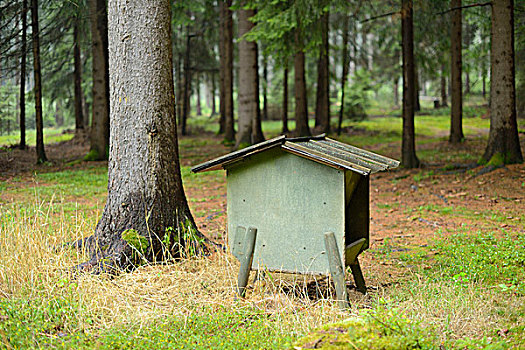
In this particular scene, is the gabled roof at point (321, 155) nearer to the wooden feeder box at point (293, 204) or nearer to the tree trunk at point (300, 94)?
the wooden feeder box at point (293, 204)

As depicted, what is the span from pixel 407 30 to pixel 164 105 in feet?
29.2

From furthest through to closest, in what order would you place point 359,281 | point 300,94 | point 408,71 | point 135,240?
1. point 300,94
2. point 408,71
3. point 135,240
4. point 359,281

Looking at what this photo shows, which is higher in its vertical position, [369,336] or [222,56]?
[222,56]

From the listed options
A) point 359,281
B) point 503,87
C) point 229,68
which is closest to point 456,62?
point 503,87

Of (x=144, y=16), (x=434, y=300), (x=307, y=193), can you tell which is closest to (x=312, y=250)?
(x=307, y=193)

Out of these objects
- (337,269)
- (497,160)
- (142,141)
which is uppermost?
(142,141)

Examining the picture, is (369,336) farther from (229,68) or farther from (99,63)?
(229,68)

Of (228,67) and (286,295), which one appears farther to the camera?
(228,67)

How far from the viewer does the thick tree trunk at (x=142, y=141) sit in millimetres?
5871

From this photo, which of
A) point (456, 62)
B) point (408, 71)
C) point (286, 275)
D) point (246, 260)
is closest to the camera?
point (246, 260)

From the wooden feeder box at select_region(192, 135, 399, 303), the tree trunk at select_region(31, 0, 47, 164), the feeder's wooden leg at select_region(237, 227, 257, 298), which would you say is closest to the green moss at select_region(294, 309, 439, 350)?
the wooden feeder box at select_region(192, 135, 399, 303)

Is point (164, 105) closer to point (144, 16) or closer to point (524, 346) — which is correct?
point (144, 16)

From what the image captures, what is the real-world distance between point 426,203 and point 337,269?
623 centimetres

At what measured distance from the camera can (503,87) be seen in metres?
11.9
